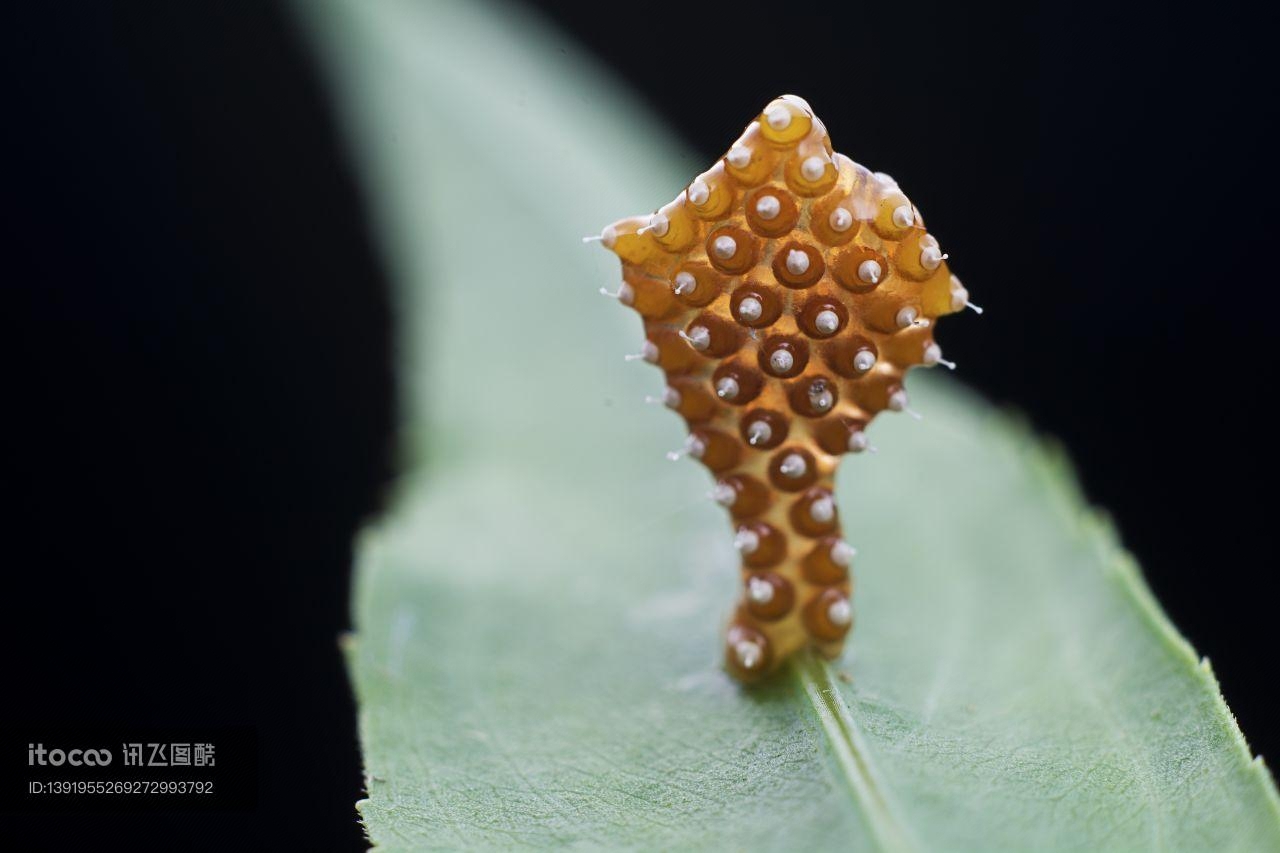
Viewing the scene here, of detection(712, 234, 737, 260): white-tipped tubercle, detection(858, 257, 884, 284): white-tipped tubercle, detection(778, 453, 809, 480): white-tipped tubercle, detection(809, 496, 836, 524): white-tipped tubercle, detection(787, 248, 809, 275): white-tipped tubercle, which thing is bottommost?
detection(809, 496, 836, 524): white-tipped tubercle

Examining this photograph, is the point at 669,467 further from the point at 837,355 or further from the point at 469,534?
the point at 837,355

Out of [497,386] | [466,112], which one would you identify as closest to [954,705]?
[497,386]

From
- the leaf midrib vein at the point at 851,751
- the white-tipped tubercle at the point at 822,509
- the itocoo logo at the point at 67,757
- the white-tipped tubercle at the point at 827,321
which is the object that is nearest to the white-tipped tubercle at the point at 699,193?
the white-tipped tubercle at the point at 827,321

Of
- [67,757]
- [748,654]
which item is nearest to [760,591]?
[748,654]

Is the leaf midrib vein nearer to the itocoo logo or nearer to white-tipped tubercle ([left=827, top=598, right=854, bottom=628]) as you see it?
white-tipped tubercle ([left=827, top=598, right=854, bottom=628])

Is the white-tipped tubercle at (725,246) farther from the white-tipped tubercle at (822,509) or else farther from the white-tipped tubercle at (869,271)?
the white-tipped tubercle at (822,509)

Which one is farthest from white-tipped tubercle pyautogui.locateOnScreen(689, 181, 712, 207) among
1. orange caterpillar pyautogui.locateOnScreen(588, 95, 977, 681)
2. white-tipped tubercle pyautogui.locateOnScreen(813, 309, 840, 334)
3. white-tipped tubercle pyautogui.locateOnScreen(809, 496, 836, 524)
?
white-tipped tubercle pyautogui.locateOnScreen(809, 496, 836, 524)
